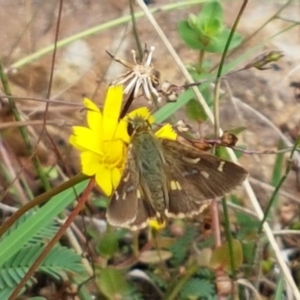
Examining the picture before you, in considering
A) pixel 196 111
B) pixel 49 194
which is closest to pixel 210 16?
pixel 196 111

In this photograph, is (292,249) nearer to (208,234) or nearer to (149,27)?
(208,234)

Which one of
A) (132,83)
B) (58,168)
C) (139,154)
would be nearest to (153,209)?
(139,154)

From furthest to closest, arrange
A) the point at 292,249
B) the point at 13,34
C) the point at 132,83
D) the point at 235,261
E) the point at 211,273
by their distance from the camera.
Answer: the point at 13,34 < the point at 292,249 < the point at 211,273 < the point at 235,261 < the point at 132,83

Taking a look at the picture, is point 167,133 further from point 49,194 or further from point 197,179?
point 49,194

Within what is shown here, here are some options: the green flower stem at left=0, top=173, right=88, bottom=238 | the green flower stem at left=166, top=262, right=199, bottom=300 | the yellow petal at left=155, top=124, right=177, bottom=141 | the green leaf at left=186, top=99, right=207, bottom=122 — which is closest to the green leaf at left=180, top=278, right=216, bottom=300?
the green flower stem at left=166, top=262, right=199, bottom=300

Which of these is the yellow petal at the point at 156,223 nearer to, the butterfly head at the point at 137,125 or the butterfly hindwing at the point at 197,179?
the butterfly hindwing at the point at 197,179
